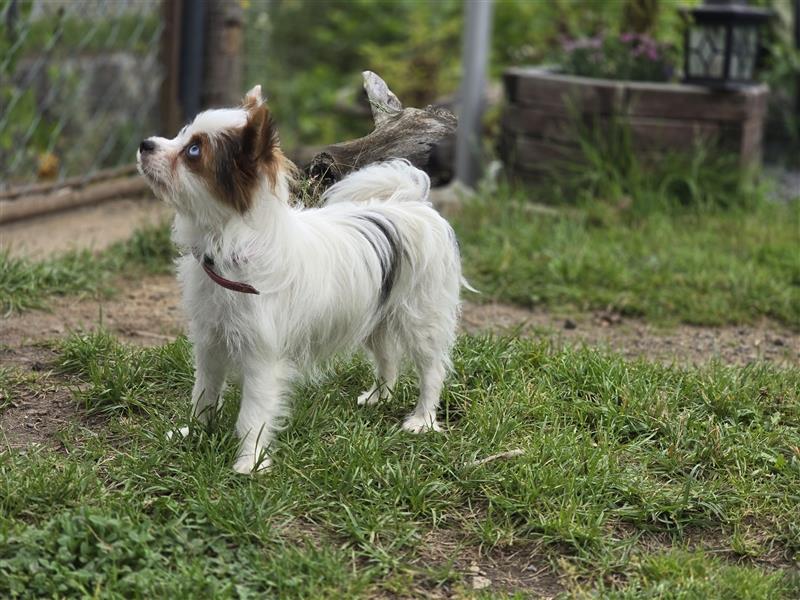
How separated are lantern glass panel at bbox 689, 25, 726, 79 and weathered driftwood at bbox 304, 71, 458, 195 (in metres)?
3.49

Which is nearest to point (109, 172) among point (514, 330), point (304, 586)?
point (514, 330)

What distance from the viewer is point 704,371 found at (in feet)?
15.4

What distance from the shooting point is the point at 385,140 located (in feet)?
14.4

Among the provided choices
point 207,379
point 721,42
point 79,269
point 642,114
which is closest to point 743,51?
point 721,42

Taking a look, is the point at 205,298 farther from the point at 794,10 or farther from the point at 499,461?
the point at 794,10

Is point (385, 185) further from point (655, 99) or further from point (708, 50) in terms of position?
point (708, 50)

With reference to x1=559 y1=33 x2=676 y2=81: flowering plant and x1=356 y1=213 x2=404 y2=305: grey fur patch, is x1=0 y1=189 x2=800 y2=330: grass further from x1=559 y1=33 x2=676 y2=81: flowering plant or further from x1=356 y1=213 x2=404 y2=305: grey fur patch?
x1=356 y1=213 x2=404 y2=305: grey fur patch

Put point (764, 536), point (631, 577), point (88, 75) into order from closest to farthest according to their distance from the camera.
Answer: point (631, 577)
point (764, 536)
point (88, 75)

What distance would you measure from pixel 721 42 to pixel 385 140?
12.2ft

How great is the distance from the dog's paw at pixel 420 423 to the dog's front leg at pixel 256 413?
21.7 inches

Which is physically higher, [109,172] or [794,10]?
[794,10]

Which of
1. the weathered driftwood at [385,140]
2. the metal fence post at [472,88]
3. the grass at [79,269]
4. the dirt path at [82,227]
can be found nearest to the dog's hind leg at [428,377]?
the weathered driftwood at [385,140]

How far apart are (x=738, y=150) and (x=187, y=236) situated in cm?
481

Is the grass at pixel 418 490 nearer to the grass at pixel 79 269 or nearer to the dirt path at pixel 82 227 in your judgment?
→ the grass at pixel 79 269
